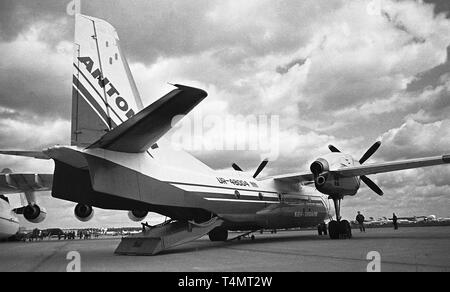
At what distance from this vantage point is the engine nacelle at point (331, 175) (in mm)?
15883

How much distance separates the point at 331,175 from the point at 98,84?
10.3m

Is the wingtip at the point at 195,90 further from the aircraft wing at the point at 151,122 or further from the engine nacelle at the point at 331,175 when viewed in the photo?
the engine nacelle at the point at 331,175

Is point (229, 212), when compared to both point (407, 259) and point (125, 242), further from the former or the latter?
point (407, 259)

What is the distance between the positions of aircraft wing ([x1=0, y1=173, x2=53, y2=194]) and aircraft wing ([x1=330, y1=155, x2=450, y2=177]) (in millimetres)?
13837

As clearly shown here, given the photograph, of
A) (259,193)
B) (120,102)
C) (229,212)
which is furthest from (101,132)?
(259,193)

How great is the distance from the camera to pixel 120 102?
1079cm

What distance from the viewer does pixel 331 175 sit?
16.0 meters

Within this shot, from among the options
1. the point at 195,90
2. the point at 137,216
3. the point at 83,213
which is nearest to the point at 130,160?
the point at 195,90

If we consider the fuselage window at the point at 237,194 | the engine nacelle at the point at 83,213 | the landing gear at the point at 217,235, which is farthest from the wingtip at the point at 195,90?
the engine nacelle at the point at 83,213

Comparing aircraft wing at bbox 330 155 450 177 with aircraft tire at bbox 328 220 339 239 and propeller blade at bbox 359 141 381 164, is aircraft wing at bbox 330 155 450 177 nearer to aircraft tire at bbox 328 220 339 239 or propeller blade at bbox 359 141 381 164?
propeller blade at bbox 359 141 381 164

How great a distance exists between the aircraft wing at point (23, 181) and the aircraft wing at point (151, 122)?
1073 centimetres

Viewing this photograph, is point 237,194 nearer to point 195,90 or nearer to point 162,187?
point 162,187
